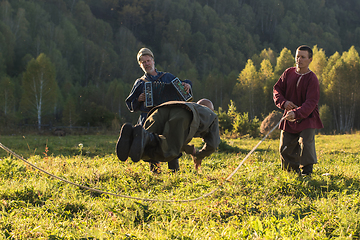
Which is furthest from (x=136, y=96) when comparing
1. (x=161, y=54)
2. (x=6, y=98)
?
(x=161, y=54)

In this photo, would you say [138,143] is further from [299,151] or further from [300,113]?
[299,151]

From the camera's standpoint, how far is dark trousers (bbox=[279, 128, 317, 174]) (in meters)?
4.70

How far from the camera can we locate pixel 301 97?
16.0 ft

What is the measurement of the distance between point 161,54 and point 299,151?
7224 centimetres

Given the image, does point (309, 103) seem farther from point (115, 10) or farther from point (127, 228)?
point (115, 10)

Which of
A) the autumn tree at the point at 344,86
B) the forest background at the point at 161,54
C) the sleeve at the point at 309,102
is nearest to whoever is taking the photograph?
the sleeve at the point at 309,102

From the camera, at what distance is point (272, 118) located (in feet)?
59.9

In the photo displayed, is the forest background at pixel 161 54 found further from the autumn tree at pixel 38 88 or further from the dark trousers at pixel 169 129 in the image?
the dark trousers at pixel 169 129

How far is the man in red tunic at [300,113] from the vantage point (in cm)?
460

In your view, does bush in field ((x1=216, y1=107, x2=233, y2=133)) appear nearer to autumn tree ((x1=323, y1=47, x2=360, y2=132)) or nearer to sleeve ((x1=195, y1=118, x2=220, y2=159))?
sleeve ((x1=195, y1=118, x2=220, y2=159))

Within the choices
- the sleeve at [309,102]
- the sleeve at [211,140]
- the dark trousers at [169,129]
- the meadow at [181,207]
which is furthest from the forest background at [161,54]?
the dark trousers at [169,129]

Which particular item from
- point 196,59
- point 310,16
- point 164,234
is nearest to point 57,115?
point 196,59

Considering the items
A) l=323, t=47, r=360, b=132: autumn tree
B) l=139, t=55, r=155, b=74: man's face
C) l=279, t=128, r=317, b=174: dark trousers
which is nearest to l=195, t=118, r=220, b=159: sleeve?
l=139, t=55, r=155, b=74: man's face

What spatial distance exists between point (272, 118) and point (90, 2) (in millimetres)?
87295
